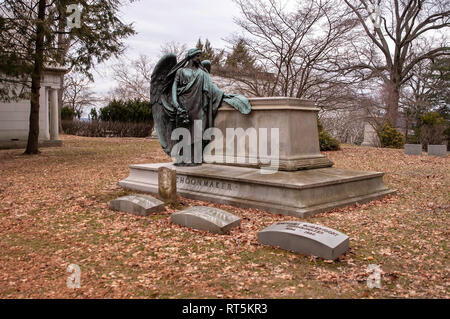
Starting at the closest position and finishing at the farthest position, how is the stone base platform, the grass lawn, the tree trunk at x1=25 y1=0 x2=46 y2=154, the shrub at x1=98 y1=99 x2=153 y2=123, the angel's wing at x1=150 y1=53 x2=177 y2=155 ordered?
the grass lawn < the stone base platform < the angel's wing at x1=150 y1=53 x2=177 y2=155 < the tree trunk at x1=25 y1=0 x2=46 y2=154 < the shrub at x1=98 y1=99 x2=153 y2=123

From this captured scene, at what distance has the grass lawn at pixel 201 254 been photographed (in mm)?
3736

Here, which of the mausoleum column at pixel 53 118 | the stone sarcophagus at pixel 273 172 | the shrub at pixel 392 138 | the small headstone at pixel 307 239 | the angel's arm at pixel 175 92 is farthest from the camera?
the shrub at pixel 392 138

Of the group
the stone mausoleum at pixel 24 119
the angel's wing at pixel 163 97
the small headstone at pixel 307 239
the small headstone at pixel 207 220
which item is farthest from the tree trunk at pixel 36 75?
the small headstone at pixel 307 239

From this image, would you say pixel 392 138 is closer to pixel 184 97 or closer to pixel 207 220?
pixel 184 97

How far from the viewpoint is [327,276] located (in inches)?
156

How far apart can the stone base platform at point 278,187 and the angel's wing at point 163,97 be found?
873 mm

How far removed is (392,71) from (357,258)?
2554 cm

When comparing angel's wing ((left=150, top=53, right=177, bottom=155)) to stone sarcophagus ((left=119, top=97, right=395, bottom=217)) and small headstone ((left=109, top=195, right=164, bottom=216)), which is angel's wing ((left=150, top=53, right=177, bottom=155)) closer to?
stone sarcophagus ((left=119, top=97, right=395, bottom=217))

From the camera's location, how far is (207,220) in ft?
18.2

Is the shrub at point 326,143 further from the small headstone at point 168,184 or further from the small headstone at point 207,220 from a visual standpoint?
the small headstone at point 207,220

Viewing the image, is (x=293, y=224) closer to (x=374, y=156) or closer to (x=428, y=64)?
(x=374, y=156)

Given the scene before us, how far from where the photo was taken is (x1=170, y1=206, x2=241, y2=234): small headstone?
215 inches

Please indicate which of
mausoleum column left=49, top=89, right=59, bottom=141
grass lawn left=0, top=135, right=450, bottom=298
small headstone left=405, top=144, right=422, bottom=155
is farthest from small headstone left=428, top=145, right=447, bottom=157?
mausoleum column left=49, top=89, right=59, bottom=141

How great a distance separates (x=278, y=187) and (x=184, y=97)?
3.35 metres
